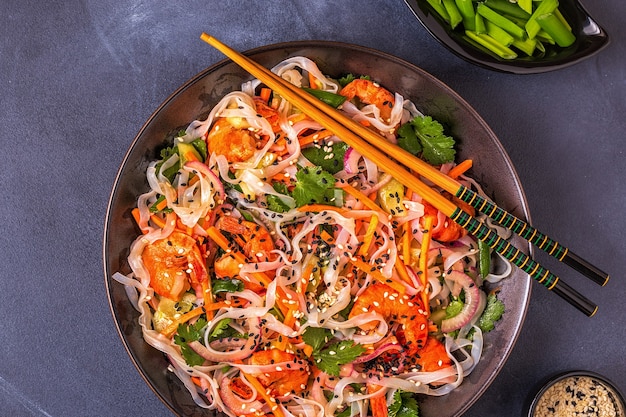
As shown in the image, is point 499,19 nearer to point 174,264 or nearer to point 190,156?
point 190,156

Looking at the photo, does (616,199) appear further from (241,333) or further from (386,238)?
(241,333)

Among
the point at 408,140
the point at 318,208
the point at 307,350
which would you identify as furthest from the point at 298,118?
the point at 307,350

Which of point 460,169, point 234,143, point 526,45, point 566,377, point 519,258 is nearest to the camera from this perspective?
point 519,258

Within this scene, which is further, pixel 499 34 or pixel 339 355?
pixel 499 34

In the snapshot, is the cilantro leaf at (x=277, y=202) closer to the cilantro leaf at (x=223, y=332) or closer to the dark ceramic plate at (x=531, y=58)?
the cilantro leaf at (x=223, y=332)

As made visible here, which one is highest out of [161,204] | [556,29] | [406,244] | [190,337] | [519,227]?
[556,29]

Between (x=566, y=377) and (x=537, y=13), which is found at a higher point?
(x=537, y=13)

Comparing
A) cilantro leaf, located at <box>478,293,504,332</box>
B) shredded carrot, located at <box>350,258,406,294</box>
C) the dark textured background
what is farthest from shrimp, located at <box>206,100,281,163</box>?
cilantro leaf, located at <box>478,293,504,332</box>
